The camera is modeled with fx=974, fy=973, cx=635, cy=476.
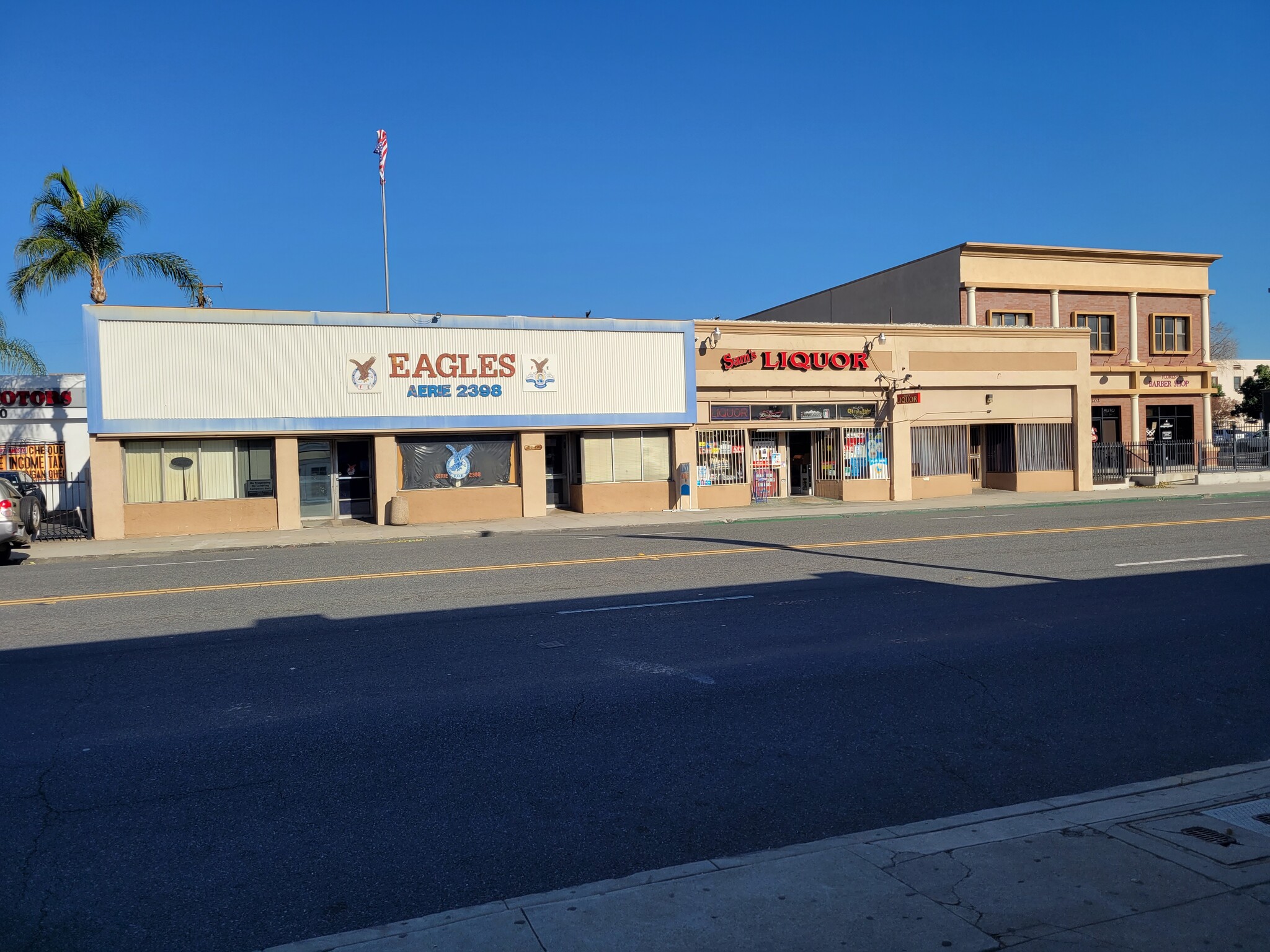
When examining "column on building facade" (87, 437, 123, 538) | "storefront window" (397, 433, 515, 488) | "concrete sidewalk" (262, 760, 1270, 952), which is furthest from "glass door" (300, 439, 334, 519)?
"concrete sidewalk" (262, 760, 1270, 952)

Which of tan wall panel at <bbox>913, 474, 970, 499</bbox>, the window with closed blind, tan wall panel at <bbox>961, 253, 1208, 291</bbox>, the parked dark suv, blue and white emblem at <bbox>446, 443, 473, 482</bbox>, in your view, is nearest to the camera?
the parked dark suv

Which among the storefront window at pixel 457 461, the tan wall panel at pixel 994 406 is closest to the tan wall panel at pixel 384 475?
the storefront window at pixel 457 461

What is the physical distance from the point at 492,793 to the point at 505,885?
1.10 metres

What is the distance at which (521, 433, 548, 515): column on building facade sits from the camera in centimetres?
2723

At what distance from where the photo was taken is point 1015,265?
38719 millimetres

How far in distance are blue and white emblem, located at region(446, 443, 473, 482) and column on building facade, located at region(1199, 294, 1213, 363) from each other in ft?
110

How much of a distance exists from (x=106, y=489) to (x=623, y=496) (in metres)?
13.3

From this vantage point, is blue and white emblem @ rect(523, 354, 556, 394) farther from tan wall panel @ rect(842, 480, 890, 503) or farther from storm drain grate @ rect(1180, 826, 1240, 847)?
storm drain grate @ rect(1180, 826, 1240, 847)

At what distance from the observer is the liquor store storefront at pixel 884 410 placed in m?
29.4

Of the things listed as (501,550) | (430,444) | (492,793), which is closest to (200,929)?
(492,793)

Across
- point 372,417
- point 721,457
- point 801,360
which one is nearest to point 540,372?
point 372,417

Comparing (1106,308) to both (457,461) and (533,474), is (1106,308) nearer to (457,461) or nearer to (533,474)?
(533,474)

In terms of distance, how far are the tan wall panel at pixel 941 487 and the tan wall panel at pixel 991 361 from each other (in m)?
3.56

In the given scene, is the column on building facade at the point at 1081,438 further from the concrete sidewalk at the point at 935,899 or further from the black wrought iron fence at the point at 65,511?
the concrete sidewalk at the point at 935,899
